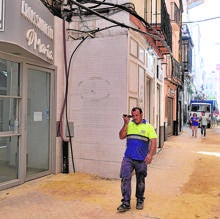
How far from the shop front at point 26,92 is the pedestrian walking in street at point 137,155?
241 centimetres

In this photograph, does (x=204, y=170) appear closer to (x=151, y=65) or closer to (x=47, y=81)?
(x=151, y=65)

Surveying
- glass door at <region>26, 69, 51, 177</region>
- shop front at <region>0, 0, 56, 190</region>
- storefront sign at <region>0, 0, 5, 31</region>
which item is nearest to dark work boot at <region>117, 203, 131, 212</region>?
shop front at <region>0, 0, 56, 190</region>

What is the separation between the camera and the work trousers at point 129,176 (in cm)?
542

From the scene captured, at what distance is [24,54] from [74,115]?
7.31 ft

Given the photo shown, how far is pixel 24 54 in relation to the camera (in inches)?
261

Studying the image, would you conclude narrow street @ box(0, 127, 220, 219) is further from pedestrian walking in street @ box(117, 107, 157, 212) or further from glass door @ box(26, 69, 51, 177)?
glass door @ box(26, 69, 51, 177)

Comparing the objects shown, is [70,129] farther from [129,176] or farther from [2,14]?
[2,14]

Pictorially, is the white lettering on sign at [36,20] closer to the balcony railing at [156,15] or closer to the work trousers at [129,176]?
the work trousers at [129,176]

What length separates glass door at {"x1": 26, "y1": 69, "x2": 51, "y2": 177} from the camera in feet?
24.4

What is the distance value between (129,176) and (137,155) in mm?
364

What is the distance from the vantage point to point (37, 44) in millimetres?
6664

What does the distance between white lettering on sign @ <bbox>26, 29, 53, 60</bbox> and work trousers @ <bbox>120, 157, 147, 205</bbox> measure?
9.25 ft

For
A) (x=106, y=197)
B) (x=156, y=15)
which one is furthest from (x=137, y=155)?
(x=156, y=15)

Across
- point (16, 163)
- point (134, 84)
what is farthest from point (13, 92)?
point (134, 84)
